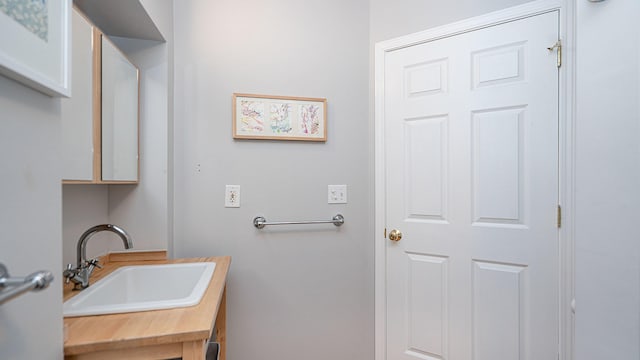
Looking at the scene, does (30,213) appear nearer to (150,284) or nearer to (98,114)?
(98,114)

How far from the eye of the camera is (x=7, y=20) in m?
0.49

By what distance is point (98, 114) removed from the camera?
1106mm

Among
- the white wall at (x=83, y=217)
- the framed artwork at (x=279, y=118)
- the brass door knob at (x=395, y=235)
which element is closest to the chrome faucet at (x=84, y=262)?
the white wall at (x=83, y=217)

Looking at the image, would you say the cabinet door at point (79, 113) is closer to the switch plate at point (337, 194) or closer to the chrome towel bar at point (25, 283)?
the chrome towel bar at point (25, 283)

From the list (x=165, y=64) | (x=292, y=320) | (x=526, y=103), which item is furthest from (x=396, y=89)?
(x=292, y=320)

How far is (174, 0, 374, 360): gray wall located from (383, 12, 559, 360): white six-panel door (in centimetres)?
23

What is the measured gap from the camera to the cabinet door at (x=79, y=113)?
0.94 metres

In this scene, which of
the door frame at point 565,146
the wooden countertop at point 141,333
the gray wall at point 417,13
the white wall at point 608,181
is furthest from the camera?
the gray wall at point 417,13

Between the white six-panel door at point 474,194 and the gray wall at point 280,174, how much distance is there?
23 centimetres

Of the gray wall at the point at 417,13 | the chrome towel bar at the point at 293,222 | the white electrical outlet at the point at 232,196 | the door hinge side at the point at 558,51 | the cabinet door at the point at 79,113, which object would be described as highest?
the gray wall at the point at 417,13

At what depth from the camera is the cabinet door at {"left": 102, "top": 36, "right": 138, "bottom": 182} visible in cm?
116

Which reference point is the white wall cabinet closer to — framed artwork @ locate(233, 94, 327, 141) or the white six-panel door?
framed artwork @ locate(233, 94, 327, 141)

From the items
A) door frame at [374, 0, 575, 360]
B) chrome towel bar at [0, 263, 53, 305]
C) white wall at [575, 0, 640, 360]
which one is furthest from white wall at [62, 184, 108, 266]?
door frame at [374, 0, 575, 360]

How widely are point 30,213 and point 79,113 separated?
1.82 feet
